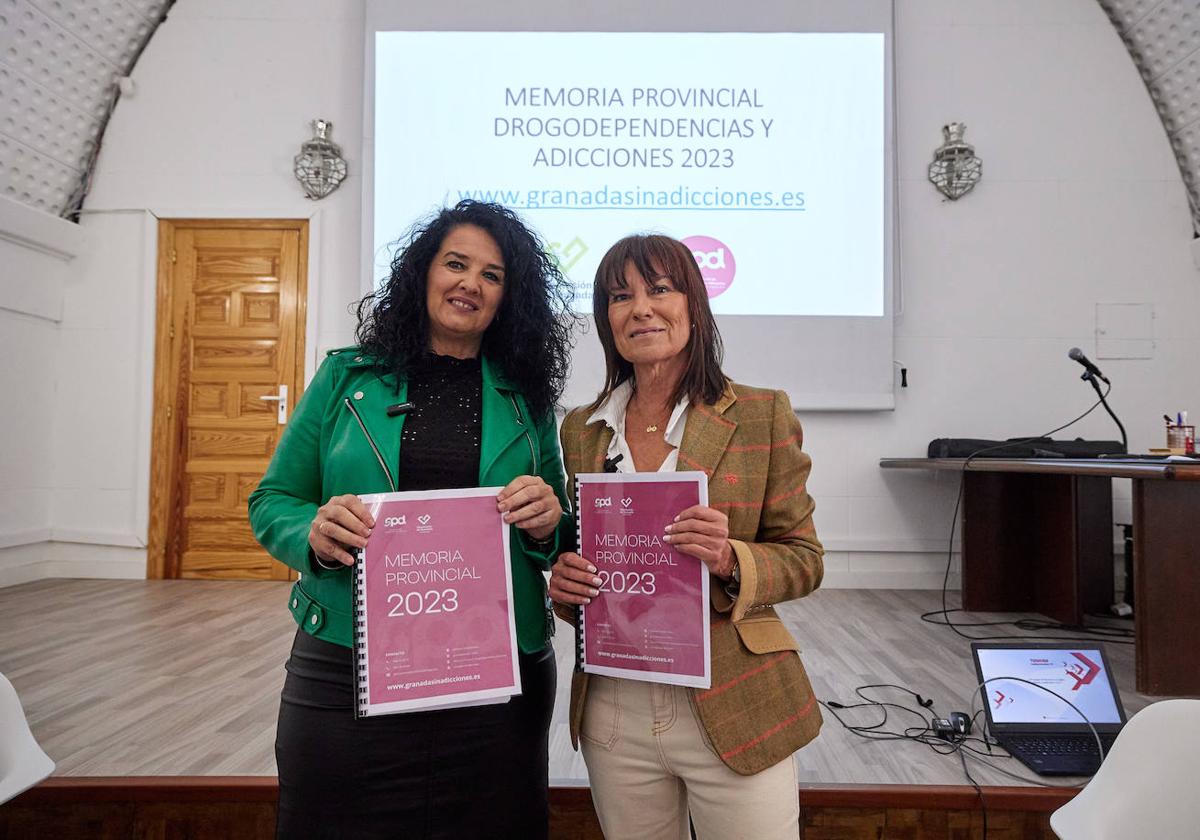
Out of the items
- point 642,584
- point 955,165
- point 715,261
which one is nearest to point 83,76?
point 715,261

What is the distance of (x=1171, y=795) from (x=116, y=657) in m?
3.21

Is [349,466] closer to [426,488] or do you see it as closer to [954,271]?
[426,488]

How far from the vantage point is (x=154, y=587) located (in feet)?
13.4

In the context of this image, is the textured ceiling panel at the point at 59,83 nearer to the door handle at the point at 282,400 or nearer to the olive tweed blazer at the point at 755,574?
the door handle at the point at 282,400

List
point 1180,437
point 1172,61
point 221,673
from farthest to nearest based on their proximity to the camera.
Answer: point 1172,61
point 1180,437
point 221,673

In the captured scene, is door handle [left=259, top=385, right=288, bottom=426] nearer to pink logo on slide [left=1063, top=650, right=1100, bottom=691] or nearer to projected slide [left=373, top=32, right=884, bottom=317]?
projected slide [left=373, top=32, right=884, bottom=317]

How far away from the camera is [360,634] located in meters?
0.94

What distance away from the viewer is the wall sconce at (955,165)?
Result: 4.15 m

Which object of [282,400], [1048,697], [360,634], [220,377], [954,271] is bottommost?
[1048,697]

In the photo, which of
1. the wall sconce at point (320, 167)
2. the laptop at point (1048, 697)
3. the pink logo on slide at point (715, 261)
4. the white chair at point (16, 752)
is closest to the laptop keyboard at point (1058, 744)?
the laptop at point (1048, 697)

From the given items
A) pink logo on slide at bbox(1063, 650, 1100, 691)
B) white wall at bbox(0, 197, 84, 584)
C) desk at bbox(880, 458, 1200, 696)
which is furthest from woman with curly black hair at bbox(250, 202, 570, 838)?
white wall at bbox(0, 197, 84, 584)

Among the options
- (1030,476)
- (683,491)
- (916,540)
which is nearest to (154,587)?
(683,491)

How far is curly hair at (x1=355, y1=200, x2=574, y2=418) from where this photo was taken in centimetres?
118

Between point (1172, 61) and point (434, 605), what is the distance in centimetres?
534
